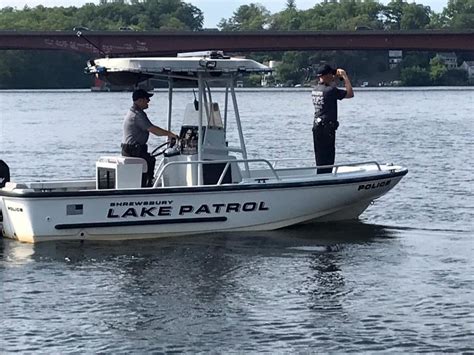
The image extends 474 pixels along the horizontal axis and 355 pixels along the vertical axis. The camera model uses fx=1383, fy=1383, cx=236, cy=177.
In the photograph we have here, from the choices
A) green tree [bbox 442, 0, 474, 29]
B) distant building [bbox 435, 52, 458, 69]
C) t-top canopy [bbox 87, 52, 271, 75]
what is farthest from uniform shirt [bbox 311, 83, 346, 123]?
green tree [bbox 442, 0, 474, 29]

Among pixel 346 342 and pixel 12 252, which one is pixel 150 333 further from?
pixel 12 252

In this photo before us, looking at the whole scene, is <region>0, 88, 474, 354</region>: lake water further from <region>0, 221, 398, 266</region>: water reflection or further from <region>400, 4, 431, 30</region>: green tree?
<region>400, 4, 431, 30</region>: green tree

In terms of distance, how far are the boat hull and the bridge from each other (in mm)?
59010

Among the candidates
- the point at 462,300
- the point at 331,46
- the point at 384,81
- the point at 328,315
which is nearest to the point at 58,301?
the point at 328,315

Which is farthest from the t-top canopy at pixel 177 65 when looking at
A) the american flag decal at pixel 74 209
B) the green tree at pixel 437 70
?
the green tree at pixel 437 70

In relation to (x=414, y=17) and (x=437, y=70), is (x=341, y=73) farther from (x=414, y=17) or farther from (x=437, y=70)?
(x=414, y=17)

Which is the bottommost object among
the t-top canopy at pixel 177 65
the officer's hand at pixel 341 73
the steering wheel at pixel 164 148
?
the steering wheel at pixel 164 148

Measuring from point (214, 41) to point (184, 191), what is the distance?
63240mm

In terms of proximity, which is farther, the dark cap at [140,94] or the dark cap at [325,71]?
the dark cap at [325,71]

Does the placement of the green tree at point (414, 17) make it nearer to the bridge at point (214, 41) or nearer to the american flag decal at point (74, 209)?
the bridge at point (214, 41)

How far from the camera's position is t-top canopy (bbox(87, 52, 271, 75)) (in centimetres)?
1769

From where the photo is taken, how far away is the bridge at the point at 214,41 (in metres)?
79.2

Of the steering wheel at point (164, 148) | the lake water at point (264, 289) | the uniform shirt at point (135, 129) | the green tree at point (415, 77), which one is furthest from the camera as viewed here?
the green tree at point (415, 77)

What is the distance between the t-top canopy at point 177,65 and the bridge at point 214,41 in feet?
194
